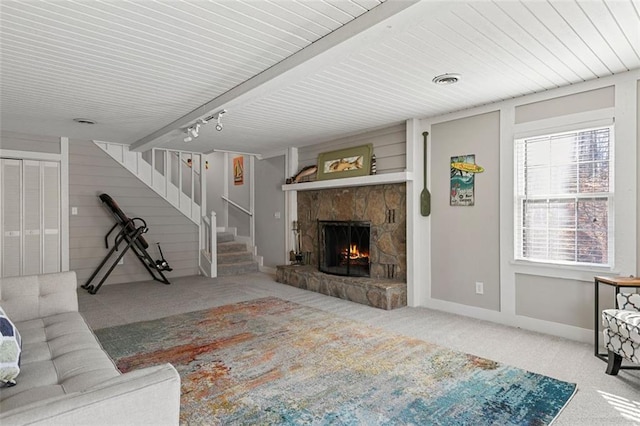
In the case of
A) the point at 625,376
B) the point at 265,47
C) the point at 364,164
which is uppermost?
the point at 265,47

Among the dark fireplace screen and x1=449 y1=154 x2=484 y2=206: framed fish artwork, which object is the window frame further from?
the dark fireplace screen

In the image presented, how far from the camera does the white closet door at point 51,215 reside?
5566 millimetres

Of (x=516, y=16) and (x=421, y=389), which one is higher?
(x=516, y=16)

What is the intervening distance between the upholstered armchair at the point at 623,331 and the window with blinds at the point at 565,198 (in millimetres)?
527

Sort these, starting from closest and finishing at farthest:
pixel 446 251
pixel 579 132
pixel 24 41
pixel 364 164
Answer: pixel 24 41, pixel 579 132, pixel 446 251, pixel 364 164

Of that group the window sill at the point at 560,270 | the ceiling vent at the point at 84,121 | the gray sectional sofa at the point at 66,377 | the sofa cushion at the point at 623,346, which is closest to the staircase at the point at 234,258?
the ceiling vent at the point at 84,121

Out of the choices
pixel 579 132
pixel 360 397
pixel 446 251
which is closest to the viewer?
pixel 360 397

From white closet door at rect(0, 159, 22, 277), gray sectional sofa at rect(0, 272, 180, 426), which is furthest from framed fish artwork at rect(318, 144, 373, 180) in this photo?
white closet door at rect(0, 159, 22, 277)

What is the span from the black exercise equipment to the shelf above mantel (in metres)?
2.55

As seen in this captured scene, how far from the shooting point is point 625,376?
2.64 m

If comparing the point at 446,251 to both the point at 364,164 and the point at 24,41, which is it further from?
the point at 24,41

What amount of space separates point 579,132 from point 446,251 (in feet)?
6.01

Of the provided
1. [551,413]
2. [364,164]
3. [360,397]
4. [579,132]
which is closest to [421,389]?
[360,397]

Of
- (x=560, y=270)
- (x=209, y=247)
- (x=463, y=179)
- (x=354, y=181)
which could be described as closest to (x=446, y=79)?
(x=463, y=179)
